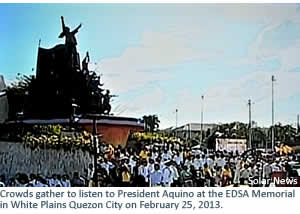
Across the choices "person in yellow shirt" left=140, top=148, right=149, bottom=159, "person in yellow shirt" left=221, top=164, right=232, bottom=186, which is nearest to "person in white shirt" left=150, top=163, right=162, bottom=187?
"person in yellow shirt" left=140, top=148, right=149, bottom=159

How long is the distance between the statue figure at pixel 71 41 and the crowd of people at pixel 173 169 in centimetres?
50

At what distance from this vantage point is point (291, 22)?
370cm

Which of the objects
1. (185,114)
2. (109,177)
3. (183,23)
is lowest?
(109,177)

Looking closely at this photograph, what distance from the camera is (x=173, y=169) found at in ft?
12.4

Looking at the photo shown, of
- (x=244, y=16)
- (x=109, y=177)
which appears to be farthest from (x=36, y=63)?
(x=244, y=16)

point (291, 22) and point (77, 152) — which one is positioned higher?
point (291, 22)

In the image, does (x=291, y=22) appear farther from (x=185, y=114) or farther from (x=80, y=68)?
(x=80, y=68)

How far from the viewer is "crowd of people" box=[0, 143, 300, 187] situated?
3.66m

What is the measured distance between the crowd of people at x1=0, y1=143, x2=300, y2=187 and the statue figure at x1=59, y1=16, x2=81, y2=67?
0.50 m

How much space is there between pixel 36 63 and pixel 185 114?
33.6 inches

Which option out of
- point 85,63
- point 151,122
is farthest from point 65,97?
point 151,122

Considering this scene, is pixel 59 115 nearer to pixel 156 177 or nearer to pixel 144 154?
pixel 144 154

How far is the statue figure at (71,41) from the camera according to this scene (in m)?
3.74

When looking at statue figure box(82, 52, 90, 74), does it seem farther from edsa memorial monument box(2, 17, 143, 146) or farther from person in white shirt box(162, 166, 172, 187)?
person in white shirt box(162, 166, 172, 187)
